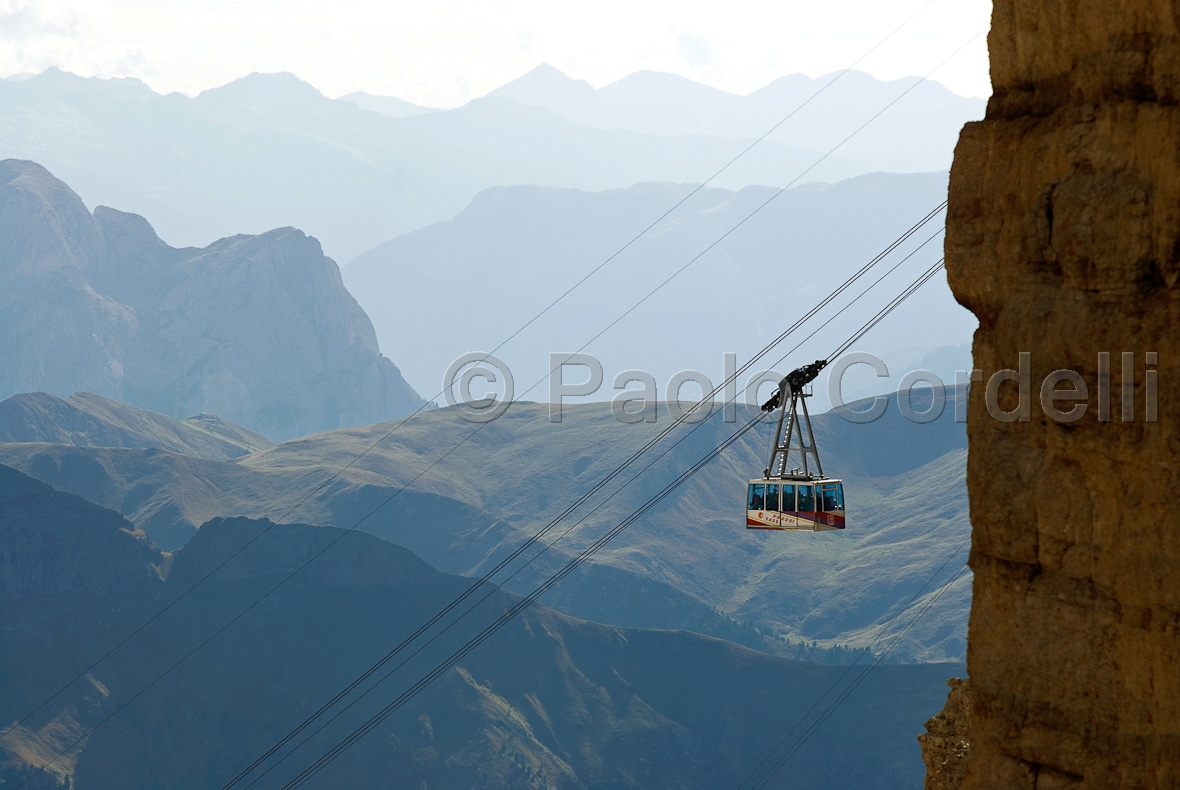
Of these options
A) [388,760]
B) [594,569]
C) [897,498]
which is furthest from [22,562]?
[897,498]

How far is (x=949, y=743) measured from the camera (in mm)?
18234

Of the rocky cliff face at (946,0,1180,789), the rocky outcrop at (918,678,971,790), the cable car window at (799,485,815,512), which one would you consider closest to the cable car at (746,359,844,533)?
the cable car window at (799,485,815,512)

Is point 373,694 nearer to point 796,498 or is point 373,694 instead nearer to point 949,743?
point 796,498

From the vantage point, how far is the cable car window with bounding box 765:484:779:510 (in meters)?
29.5

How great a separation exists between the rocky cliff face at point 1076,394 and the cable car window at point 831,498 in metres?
15.4

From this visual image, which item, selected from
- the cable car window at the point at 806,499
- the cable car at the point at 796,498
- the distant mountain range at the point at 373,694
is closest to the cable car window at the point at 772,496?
the cable car at the point at 796,498

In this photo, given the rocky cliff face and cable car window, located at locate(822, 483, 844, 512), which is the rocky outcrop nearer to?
the rocky cliff face

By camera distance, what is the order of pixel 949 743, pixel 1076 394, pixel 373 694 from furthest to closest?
1. pixel 373 694
2. pixel 949 743
3. pixel 1076 394

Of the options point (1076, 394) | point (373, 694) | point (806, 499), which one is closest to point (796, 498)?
point (806, 499)

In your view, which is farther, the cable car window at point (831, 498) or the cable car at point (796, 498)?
the cable car window at point (831, 498)

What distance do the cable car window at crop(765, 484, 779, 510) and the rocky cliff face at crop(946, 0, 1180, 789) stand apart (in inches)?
617

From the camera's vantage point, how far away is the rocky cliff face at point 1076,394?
11781 mm

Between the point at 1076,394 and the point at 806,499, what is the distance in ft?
55.4

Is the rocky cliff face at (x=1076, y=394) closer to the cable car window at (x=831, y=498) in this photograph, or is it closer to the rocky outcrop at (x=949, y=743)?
the rocky outcrop at (x=949, y=743)
